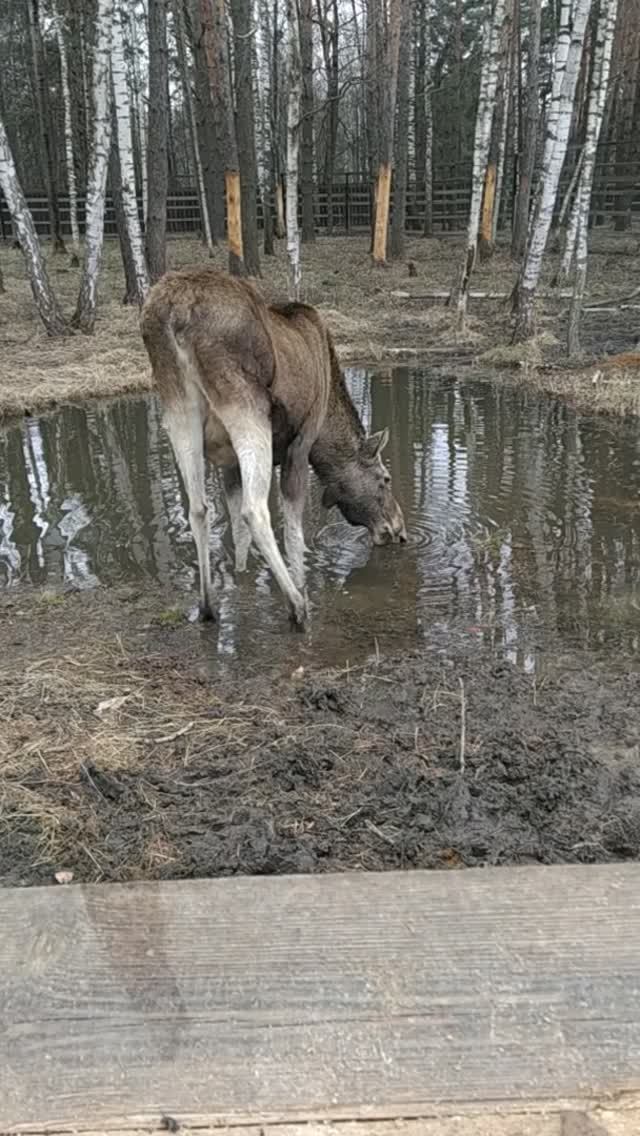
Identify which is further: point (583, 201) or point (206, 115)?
point (206, 115)

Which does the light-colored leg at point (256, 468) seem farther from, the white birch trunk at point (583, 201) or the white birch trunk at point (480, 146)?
the white birch trunk at point (480, 146)

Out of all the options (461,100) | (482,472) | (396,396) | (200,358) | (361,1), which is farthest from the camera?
(461,100)

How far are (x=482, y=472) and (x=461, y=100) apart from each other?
36.7m

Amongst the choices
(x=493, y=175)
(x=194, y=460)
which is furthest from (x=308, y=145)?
(x=194, y=460)

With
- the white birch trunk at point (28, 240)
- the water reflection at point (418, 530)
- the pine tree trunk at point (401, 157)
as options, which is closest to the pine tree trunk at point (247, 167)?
the pine tree trunk at point (401, 157)

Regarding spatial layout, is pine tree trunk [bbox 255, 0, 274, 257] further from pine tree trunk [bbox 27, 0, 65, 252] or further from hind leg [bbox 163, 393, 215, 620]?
hind leg [bbox 163, 393, 215, 620]

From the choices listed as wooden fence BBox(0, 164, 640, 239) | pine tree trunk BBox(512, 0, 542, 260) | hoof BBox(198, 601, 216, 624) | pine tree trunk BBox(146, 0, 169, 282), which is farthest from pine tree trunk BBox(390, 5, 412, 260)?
hoof BBox(198, 601, 216, 624)

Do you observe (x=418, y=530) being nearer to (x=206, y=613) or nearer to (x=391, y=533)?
(x=391, y=533)

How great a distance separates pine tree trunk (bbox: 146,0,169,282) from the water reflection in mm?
7016

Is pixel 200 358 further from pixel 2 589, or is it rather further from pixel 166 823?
pixel 166 823

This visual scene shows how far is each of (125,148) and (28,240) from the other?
2188 mm

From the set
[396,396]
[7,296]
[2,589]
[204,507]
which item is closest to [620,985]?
[204,507]

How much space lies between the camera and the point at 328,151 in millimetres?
32406

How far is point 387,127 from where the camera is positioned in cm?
2409
